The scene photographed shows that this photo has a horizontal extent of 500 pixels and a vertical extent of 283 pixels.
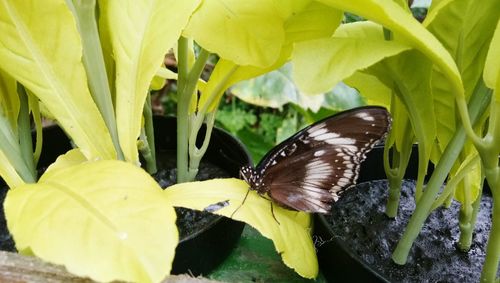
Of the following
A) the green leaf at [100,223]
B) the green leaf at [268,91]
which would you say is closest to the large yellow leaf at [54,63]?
the green leaf at [100,223]

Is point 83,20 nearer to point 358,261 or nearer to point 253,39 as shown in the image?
point 253,39

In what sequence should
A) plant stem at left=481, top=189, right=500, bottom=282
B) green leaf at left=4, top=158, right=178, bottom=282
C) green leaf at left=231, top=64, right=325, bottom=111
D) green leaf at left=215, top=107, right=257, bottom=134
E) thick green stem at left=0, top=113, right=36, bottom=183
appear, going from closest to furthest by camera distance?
green leaf at left=4, top=158, right=178, bottom=282
plant stem at left=481, top=189, right=500, bottom=282
thick green stem at left=0, top=113, right=36, bottom=183
green leaf at left=231, top=64, right=325, bottom=111
green leaf at left=215, top=107, right=257, bottom=134

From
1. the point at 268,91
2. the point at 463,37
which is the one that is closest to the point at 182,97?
the point at 463,37

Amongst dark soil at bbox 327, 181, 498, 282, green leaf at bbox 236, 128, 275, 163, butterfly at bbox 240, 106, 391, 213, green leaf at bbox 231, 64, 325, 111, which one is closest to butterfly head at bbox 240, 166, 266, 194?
butterfly at bbox 240, 106, 391, 213

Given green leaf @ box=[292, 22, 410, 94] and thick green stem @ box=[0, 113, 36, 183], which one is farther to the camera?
thick green stem @ box=[0, 113, 36, 183]

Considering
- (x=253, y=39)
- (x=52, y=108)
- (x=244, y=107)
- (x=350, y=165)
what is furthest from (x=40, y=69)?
(x=244, y=107)

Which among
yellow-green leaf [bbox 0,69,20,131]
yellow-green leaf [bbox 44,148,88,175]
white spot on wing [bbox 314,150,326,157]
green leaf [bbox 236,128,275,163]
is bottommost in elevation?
green leaf [bbox 236,128,275,163]

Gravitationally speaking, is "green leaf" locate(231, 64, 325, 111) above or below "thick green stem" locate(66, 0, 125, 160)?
below

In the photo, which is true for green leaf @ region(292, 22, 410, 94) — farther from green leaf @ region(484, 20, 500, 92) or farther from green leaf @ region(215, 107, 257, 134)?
green leaf @ region(215, 107, 257, 134)
